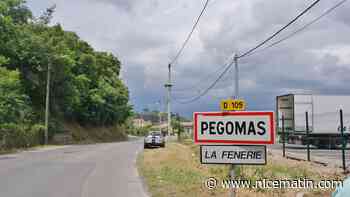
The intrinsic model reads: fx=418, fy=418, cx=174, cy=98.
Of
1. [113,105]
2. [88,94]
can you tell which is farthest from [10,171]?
[113,105]

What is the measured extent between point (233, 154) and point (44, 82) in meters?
44.2

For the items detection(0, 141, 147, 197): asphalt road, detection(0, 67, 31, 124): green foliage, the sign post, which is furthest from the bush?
the sign post

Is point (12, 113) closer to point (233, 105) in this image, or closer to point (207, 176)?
point (207, 176)

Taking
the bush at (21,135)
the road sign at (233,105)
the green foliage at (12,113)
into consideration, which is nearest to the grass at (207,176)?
the road sign at (233,105)

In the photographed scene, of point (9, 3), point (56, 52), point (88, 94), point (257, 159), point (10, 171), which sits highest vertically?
point (9, 3)

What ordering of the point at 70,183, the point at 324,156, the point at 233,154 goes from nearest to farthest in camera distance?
1. the point at 233,154
2. the point at 70,183
3. the point at 324,156

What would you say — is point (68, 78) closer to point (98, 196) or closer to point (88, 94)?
point (88, 94)

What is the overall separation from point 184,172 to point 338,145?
21.5 meters

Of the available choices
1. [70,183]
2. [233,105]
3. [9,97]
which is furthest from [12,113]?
[233,105]

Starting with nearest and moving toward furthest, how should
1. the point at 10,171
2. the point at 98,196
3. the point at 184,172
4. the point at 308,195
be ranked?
the point at 308,195 → the point at 98,196 → the point at 184,172 → the point at 10,171

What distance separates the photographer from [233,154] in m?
5.86

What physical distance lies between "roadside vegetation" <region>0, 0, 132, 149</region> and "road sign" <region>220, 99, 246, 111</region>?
28.5 meters

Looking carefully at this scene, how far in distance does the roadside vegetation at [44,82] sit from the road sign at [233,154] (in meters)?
28.3

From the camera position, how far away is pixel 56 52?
45812 millimetres
